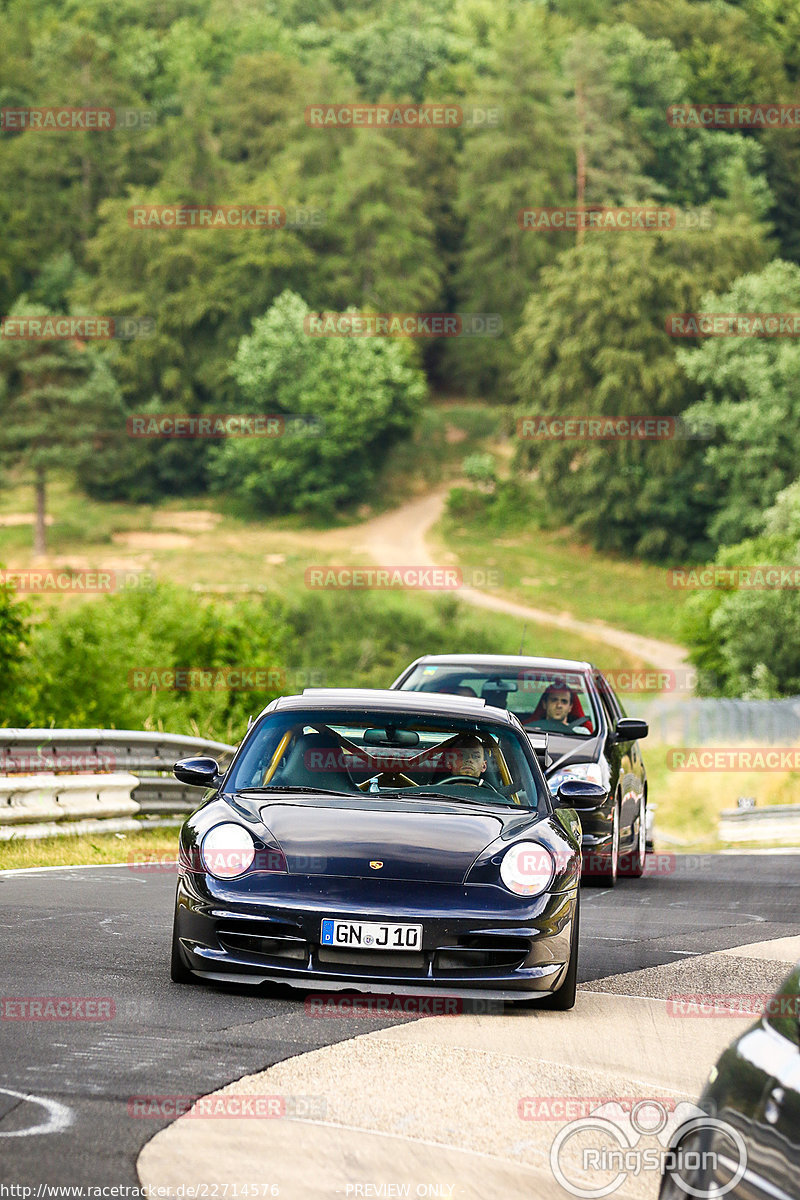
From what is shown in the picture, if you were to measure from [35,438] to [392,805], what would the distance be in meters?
88.0

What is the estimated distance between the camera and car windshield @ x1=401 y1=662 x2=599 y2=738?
571 inches

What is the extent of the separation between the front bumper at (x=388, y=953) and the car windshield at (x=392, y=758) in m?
0.86

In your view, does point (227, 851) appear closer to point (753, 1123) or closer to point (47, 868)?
point (753, 1123)

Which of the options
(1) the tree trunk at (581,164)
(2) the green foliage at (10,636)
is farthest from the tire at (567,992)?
(1) the tree trunk at (581,164)

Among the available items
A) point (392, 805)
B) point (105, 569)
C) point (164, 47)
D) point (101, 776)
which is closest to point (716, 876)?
point (101, 776)
